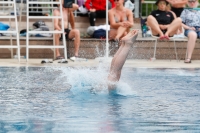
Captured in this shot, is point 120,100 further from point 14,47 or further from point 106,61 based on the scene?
point 14,47

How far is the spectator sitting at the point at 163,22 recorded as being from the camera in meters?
15.8

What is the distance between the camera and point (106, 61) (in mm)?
14422

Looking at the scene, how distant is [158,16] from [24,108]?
28.0ft

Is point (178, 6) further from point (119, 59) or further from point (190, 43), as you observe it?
point (119, 59)

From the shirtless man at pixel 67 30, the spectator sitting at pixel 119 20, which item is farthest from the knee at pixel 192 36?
the shirtless man at pixel 67 30

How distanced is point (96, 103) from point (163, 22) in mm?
7891

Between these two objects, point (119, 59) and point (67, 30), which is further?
point (67, 30)

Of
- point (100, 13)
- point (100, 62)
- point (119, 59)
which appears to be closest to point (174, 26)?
point (100, 62)

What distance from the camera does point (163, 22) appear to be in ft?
52.7

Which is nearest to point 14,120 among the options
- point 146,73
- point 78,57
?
point 146,73

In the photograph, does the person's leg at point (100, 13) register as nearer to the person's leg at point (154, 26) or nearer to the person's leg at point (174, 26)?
the person's leg at point (154, 26)

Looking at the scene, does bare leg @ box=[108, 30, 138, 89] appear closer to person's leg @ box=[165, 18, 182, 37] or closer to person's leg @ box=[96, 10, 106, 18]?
person's leg @ box=[165, 18, 182, 37]

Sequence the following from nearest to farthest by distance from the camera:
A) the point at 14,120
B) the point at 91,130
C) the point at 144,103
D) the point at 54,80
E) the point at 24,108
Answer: the point at 91,130 → the point at 14,120 → the point at 24,108 → the point at 144,103 → the point at 54,80

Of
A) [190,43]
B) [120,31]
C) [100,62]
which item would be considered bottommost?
[100,62]
